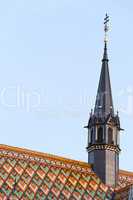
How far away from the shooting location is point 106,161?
51469 mm

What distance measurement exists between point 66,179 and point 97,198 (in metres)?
2.29

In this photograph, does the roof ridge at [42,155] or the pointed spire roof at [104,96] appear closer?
the roof ridge at [42,155]

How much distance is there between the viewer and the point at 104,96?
54.1m

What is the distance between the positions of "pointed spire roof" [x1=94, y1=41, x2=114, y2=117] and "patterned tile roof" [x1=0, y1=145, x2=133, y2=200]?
4.20 meters

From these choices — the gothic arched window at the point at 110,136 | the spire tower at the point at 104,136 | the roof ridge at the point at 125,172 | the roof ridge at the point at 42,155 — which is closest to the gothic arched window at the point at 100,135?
the spire tower at the point at 104,136

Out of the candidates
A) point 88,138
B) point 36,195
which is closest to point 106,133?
point 88,138

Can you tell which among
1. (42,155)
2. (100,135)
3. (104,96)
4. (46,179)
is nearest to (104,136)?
(100,135)

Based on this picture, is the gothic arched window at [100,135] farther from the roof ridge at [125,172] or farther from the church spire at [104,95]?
the roof ridge at [125,172]

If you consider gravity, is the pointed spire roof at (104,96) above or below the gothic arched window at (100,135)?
above

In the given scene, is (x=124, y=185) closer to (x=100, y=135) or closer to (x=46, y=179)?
(x=100, y=135)

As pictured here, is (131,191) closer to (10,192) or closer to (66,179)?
(66,179)

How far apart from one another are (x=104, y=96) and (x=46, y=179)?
878 cm

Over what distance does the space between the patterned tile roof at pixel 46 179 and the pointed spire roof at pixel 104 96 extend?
13.8 feet

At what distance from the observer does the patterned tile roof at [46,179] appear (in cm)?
4625
